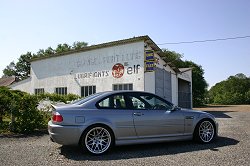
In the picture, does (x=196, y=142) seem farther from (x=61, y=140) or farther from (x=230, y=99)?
(x=230, y=99)

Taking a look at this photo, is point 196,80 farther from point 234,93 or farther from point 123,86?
point 123,86

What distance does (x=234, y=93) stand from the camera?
211 feet

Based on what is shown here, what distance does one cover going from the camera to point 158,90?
18.8 metres

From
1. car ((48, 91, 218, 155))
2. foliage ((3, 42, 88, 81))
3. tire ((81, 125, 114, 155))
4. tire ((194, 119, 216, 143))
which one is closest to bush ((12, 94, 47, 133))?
car ((48, 91, 218, 155))

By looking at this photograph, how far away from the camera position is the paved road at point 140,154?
18.3 feet

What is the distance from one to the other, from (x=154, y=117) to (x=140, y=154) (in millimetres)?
1050

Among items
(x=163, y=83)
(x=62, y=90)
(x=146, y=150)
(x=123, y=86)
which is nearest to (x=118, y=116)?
(x=146, y=150)

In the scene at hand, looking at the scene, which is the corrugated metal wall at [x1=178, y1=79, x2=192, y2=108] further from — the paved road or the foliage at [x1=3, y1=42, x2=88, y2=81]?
the foliage at [x1=3, y1=42, x2=88, y2=81]

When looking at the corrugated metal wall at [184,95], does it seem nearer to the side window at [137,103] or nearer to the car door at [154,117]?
the car door at [154,117]

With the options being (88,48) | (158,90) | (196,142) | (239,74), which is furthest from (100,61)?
(239,74)

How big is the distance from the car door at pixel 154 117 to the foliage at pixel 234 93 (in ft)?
188

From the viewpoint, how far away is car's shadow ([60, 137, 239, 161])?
6117 millimetres

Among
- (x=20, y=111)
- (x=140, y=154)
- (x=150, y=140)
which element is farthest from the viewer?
(x=20, y=111)

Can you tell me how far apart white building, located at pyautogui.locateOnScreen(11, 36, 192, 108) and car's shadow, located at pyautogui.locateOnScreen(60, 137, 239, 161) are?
10127 millimetres
